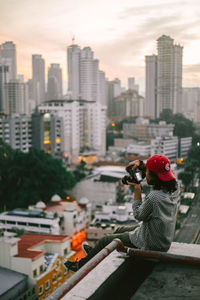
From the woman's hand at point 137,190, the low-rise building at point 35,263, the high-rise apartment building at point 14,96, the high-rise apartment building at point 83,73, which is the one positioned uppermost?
the high-rise apartment building at point 83,73

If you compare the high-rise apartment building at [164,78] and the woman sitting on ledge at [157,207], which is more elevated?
→ the high-rise apartment building at [164,78]

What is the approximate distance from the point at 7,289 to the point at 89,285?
8.24 ft

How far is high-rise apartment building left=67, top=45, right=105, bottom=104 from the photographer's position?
71.9ft

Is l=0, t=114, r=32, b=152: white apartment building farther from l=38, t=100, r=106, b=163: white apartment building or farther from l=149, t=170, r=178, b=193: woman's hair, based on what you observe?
l=149, t=170, r=178, b=193: woman's hair

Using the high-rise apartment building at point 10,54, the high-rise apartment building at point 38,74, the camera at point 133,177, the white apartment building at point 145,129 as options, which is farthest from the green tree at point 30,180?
the high-rise apartment building at point 38,74

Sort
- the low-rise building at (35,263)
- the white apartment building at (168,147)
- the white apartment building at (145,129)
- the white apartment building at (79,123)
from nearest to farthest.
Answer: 1. the low-rise building at (35,263)
2. the white apartment building at (168,147)
3. the white apartment building at (79,123)
4. the white apartment building at (145,129)

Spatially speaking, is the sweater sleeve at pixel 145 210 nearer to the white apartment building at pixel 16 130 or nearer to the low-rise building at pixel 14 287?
the low-rise building at pixel 14 287

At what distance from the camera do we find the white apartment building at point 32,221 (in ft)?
16.2

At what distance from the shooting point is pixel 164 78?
14.9m

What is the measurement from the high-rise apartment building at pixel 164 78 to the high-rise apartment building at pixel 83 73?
570 cm

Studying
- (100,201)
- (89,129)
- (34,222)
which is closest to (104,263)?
(34,222)

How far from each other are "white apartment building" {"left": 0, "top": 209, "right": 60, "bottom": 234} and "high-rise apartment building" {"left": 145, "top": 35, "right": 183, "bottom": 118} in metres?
9.52

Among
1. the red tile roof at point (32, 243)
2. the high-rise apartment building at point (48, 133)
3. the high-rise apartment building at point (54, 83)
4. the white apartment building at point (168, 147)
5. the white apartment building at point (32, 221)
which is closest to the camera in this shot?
the red tile roof at point (32, 243)

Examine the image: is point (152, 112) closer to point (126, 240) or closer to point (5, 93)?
point (5, 93)
